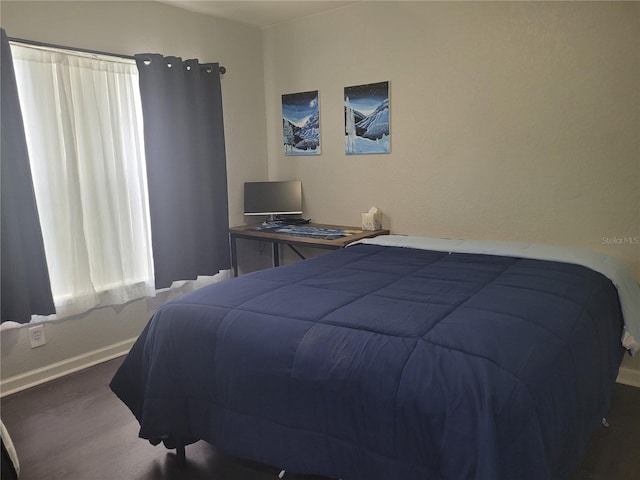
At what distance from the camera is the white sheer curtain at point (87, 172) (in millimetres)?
2783

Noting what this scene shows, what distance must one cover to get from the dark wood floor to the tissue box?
5.87 ft

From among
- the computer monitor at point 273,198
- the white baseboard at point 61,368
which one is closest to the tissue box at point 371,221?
the computer monitor at point 273,198

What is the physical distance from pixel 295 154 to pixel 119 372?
8.11 ft

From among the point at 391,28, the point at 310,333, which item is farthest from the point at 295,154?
the point at 310,333

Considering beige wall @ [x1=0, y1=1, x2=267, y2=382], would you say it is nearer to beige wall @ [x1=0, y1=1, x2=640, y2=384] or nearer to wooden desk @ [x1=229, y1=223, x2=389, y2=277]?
beige wall @ [x1=0, y1=1, x2=640, y2=384]

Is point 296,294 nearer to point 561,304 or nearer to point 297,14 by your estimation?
point 561,304

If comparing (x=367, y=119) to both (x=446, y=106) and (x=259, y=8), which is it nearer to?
(x=446, y=106)

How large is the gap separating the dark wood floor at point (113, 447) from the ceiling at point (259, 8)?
2.73 metres

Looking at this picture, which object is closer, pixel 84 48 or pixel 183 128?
pixel 84 48

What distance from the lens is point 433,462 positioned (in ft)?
4.32

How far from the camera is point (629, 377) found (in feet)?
8.82

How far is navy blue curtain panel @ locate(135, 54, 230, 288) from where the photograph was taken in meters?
3.29
